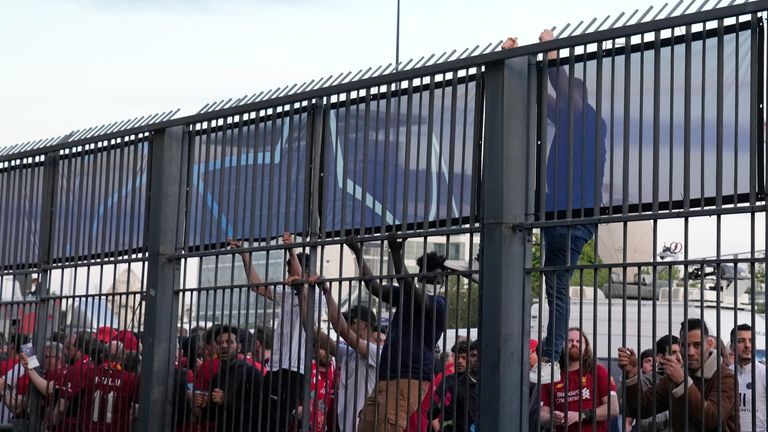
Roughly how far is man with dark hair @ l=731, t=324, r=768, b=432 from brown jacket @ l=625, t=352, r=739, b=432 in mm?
82

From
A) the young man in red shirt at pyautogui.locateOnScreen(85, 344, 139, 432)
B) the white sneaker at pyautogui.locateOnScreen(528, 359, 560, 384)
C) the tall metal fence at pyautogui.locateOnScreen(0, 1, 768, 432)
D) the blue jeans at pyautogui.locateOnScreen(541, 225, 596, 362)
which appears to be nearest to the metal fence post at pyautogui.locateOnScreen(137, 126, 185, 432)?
the tall metal fence at pyautogui.locateOnScreen(0, 1, 768, 432)

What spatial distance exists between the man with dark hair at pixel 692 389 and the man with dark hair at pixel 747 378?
9cm

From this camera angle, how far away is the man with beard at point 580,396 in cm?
594

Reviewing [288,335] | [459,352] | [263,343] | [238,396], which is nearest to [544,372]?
[459,352]

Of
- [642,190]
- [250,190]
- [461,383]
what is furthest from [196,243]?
[642,190]

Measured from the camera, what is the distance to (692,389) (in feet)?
18.9

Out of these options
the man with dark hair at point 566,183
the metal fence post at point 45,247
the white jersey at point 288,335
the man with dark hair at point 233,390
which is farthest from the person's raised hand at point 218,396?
the man with dark hair at point 566,183

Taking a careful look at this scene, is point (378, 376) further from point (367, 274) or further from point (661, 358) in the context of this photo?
point (661, 358)

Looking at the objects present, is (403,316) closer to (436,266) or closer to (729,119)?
(436,266)

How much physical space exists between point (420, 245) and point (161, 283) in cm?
226

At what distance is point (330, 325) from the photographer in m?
7.42

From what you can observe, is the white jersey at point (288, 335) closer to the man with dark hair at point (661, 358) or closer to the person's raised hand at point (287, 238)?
the person's raised hand at point (287, 238)

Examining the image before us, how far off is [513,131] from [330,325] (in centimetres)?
176

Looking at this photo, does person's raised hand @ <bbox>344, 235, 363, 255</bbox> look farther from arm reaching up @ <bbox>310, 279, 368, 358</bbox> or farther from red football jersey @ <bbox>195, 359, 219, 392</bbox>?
red football jersey @ <bbox>195, 359, 219, 392</bbox>
